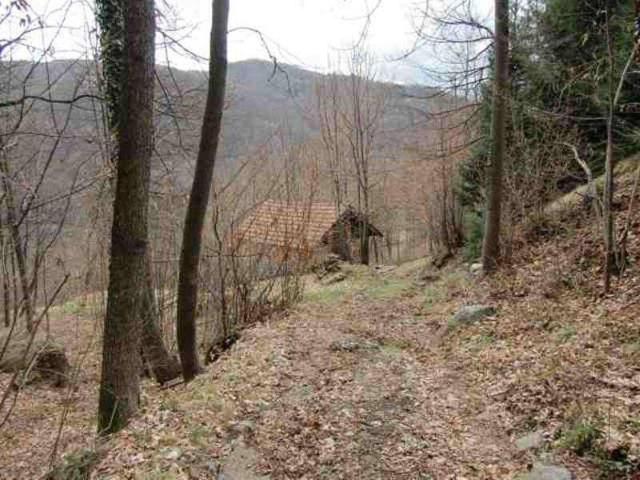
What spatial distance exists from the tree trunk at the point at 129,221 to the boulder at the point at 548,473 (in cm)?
329

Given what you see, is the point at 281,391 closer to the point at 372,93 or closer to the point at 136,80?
the point at 136,80

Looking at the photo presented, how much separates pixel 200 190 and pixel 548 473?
455 cm

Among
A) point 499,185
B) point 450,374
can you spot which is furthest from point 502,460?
point 499,185

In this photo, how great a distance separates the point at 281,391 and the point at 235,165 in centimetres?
540

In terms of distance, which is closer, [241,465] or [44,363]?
[241,465]

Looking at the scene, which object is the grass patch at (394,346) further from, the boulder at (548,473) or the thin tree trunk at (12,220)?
the thin tree trunk at (12,220)

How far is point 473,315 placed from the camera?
7.46 m

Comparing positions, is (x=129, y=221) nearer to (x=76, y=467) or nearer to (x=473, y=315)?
(x=76, y=467)

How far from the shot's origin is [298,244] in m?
9.48

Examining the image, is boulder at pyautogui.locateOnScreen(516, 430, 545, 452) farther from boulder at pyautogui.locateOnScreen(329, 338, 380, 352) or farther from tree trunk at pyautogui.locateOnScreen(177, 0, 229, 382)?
tree trunk at pyautogui.locateOnScreen(177, 0, 229, 382)

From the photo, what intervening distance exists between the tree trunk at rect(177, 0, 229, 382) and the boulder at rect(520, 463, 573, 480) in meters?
4.30

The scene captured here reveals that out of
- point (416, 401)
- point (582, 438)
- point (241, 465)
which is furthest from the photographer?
point (416, 401)

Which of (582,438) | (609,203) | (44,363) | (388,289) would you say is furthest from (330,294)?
(582,438)

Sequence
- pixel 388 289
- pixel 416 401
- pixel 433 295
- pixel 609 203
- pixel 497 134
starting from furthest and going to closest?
pixel 388 289 → pixel 433 295 → pixel 497 134 → pixel 609 203 → pixel 416 401
